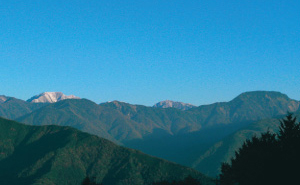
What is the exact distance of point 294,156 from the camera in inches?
2717

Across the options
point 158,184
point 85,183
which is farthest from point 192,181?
point 85,183

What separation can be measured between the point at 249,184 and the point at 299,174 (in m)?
13.0

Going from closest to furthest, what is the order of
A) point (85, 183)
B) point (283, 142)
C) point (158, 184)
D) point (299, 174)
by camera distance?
1. point (299, 174)
2. point (283, 142)
3. point (85, 183)
4. point (158, 184)

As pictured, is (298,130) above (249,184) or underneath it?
above

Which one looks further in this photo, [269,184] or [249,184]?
[249,184]

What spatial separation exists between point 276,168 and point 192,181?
9966cm

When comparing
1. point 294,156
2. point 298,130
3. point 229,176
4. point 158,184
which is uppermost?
point 298,130

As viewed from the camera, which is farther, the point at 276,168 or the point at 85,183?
the point at 85,183

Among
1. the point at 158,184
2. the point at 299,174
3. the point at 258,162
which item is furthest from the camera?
the point at 158,184

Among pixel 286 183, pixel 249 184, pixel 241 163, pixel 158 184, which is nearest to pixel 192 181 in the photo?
pixel 158 184

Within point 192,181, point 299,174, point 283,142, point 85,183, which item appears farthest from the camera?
point 192,181

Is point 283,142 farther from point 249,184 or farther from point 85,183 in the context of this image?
point 85,183

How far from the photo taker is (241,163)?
120 metres

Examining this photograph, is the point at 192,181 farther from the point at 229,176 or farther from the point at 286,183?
the point at 286,183
